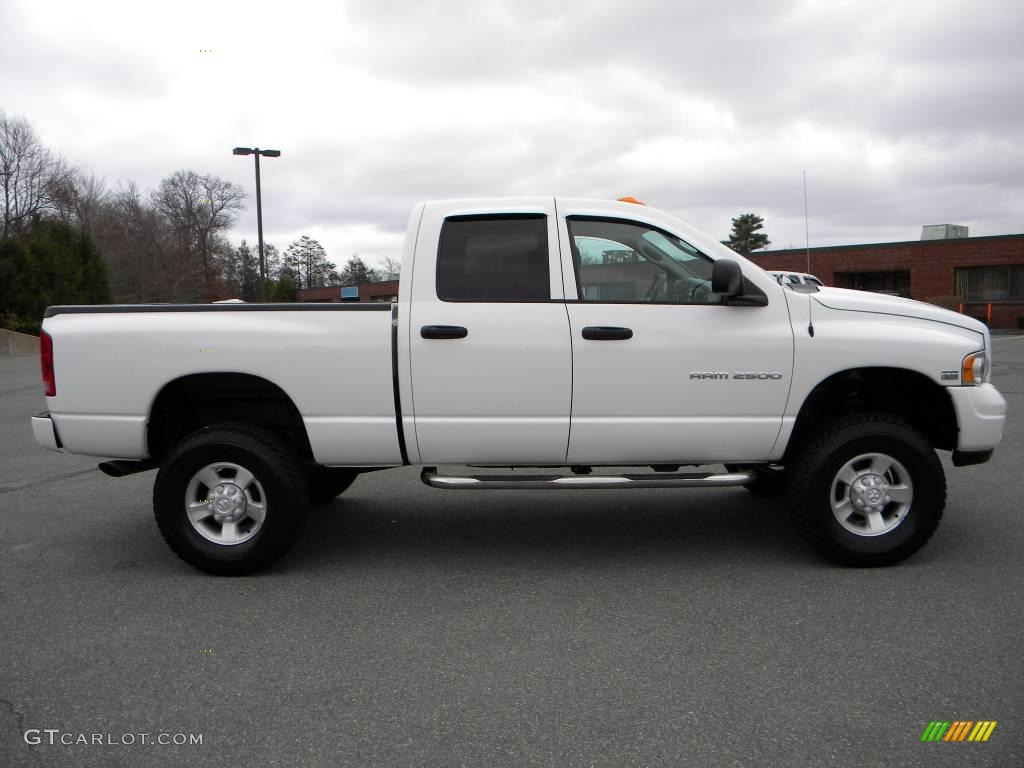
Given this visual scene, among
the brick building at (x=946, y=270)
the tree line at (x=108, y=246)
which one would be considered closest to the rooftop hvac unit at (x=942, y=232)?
the brick building at (x=946, y=270)

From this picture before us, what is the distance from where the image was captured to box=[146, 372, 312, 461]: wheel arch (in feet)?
15.6

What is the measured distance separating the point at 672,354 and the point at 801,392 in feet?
2.49

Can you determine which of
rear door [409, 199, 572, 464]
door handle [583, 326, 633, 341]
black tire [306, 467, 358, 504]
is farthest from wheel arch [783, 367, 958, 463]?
black tire [306, 467, 358, 504]

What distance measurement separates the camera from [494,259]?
4645 millimetres

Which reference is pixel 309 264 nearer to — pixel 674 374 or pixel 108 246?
pixel 108 246

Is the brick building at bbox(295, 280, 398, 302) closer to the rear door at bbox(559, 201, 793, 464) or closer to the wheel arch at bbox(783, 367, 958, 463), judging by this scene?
the rear door at bbox(559, 201, 793, 464)

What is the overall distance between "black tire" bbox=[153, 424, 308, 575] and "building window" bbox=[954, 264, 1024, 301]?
39486mm

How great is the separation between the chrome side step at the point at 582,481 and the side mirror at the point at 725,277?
→ 104cm

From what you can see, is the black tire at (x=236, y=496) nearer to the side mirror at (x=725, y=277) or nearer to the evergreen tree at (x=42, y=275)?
the side mirror at (x=725, y=277)

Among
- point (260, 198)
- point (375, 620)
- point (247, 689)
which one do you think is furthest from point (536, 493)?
point (260, 198)

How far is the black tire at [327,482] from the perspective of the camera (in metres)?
5.78

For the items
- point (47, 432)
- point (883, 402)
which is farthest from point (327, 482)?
point (883, 402)

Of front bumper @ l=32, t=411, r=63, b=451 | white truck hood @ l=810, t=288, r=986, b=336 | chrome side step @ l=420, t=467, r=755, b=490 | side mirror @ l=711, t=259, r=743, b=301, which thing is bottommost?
chrome side step @ l=420, t=467, r=755, b=490

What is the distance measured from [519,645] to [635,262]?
228cm
